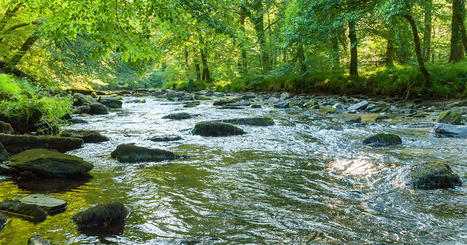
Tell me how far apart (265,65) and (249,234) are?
2377cm

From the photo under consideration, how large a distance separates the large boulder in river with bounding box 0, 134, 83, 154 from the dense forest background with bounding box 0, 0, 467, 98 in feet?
6.30

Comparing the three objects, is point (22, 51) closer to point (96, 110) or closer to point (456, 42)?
point (96, 110)

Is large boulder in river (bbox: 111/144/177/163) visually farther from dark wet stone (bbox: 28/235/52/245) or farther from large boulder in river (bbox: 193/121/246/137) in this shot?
dark wet stone (bbox: 28/235/52/245)

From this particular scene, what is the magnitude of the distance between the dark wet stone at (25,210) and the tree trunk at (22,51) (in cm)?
1107

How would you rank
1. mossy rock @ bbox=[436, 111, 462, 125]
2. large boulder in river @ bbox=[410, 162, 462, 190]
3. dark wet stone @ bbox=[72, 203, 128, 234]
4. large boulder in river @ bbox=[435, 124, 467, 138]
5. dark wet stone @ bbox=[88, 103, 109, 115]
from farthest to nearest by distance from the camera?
dark wet stone @ bbox=[88, 103, 109, 115], mossy rock @ bbox=[436, 111, 462, 125], large boulder in river @ bbox=[435, 124, 467, 138], large boulder in river @ bbox=[410, 162, 462, 190], dark wet stone @ bbox=[72, 203, 128, 234]

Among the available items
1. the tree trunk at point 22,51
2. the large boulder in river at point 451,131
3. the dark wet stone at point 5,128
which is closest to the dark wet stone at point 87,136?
the dark wet stone at point 5,128

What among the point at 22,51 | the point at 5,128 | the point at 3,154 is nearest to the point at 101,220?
the point at 3,154

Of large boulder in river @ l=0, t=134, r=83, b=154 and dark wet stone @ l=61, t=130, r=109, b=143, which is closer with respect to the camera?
large boulder in river @ l=0, t=134, r=83, b=154

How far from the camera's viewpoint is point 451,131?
7219 mm

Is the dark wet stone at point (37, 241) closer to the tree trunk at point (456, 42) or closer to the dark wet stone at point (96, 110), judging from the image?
the dark wet stone at point (96, 110)

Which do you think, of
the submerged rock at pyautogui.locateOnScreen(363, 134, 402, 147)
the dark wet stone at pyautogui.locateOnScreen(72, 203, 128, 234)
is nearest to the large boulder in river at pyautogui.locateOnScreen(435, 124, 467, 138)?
the submerged rock at pyautogui.locateOnScreen(363, 134, 402, 147)

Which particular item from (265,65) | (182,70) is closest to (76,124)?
(265,65)

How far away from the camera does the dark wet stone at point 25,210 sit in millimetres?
3139

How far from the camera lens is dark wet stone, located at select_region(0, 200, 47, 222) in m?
3.14
